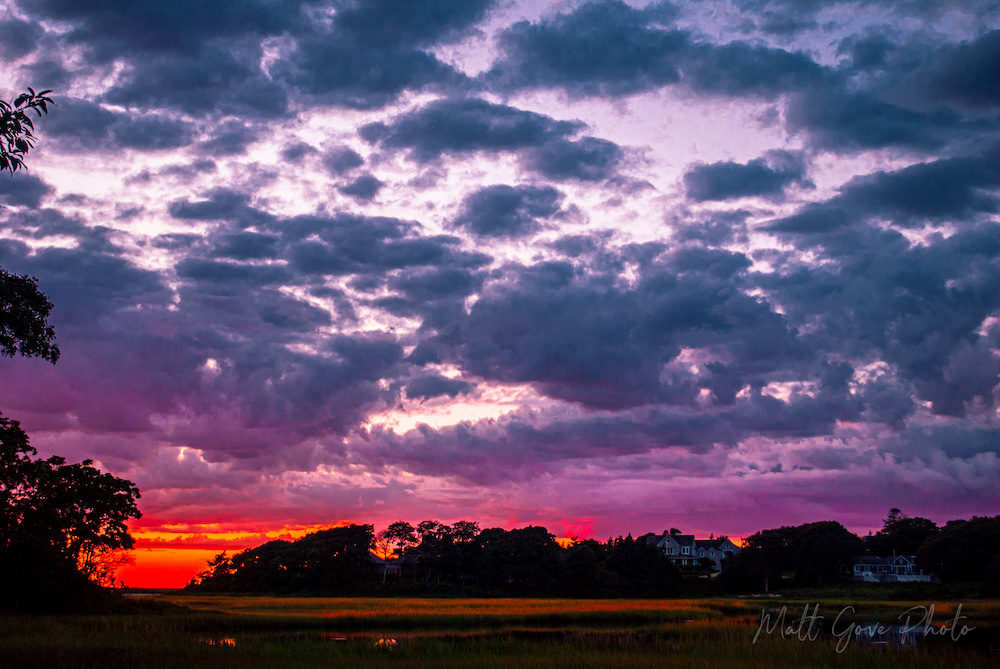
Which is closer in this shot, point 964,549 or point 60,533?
point 60,533

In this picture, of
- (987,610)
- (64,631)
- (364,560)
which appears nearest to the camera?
(64,631)

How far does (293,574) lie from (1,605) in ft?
157

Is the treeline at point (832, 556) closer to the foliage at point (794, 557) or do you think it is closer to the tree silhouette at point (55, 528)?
the foliage at point (794, 557)

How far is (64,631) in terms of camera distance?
111 feet

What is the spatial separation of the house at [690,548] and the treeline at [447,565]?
36438 millimetres

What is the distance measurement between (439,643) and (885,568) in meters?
113

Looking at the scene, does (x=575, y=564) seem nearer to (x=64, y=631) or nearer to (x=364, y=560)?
(x=364, y=560)

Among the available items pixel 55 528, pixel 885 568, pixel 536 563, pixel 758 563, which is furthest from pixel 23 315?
pixel 885 568

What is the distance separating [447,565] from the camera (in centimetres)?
10762

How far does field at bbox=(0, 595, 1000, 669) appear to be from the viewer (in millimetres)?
25766

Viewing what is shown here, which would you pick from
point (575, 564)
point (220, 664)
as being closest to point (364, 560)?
point (575, 564)

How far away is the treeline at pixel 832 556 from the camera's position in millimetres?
91562

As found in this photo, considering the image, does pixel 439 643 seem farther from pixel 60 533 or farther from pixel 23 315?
pixel 60 533

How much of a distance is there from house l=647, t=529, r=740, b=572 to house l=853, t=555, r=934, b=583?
2829 cm
